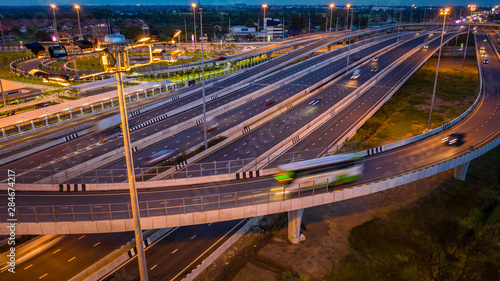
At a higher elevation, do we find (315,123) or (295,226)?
(315,123)

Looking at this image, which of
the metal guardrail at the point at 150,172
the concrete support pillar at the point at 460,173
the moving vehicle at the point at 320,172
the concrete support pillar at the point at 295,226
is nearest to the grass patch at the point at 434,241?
the concrete support pillar at the point at 460,173

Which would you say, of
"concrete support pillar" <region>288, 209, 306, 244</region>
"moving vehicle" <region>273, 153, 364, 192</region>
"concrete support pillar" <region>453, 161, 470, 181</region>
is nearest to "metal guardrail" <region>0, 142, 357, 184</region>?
"moving vehicle" <region>273, 153, 364, 192</region>

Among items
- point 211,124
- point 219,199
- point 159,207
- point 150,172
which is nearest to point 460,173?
point 219,199

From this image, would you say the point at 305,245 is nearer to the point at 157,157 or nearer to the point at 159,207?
the point at 159,207

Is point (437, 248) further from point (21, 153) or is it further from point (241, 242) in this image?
point (21, 153)

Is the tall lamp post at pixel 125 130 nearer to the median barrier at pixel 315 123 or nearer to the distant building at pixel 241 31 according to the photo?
the median barrier at pixel 315 123

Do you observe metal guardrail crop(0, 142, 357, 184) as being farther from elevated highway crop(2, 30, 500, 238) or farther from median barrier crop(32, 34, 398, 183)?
elevated highway crop(2, 30, 500, 238)

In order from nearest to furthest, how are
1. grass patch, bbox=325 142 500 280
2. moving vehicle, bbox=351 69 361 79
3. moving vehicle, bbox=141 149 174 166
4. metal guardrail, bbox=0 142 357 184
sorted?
grass patch, bbox=325 142 500 280 → metal guardrail, bbox=0 142 357 184 → moving vehicle, bbox=141 149 174 166 → moving vehicle, bbox=351 69 361 79

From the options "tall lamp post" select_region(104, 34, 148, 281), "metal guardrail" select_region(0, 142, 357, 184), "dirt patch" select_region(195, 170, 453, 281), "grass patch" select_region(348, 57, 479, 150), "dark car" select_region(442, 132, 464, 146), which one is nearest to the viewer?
"tall lamp post" select_region(104, 34, 148, 281)
